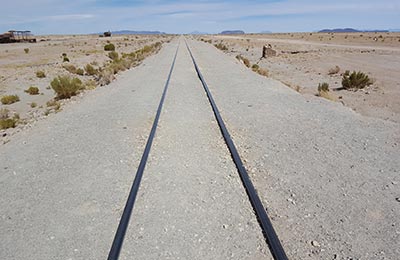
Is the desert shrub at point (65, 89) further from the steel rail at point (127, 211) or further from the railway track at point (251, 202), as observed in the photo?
the steel rail at point (127, 211)

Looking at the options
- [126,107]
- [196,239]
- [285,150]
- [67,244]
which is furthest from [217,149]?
[126,107]

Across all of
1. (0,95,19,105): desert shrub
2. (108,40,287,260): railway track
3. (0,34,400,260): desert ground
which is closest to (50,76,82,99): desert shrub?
(0,95,19,105): desert shrub

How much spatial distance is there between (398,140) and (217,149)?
15.8 ft

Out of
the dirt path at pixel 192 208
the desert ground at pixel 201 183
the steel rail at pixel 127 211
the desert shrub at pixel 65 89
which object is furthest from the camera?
the desert shrub at pixel 65 89

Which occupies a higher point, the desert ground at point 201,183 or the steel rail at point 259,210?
the steel rail at point 259,210

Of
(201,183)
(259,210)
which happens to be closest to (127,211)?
(201,183)

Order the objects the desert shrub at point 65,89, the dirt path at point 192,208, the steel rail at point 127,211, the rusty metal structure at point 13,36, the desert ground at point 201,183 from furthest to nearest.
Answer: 1. the rusty metal structure at point 13,36
2. the desert shrub at point 65,89
3. the desert ground at point 201,183
4. the dirt path at point 192,208
5. the steel rail at point 127,211

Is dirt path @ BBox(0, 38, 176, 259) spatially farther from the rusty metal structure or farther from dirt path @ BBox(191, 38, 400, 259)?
the rusty metal structure

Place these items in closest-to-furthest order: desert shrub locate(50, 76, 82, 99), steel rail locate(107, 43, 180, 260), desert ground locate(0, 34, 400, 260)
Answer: steel rail locate(107, 43, 180, 260)
desert ground locate(0, 34, 400, 260)
desert shrub locate(50, 76, 82, 99)

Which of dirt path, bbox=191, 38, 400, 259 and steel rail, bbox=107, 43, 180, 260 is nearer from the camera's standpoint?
steel rail, bbox=107, 43, 180, 260

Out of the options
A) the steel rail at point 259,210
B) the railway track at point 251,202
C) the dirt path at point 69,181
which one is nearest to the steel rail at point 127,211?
the railway track at point 251,202

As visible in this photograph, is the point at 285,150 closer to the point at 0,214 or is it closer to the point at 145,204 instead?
the point at 145,204

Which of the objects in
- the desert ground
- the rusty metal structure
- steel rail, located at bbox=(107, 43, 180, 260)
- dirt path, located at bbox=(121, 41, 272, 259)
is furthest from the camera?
the rusty metal structure

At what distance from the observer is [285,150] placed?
331 inches
